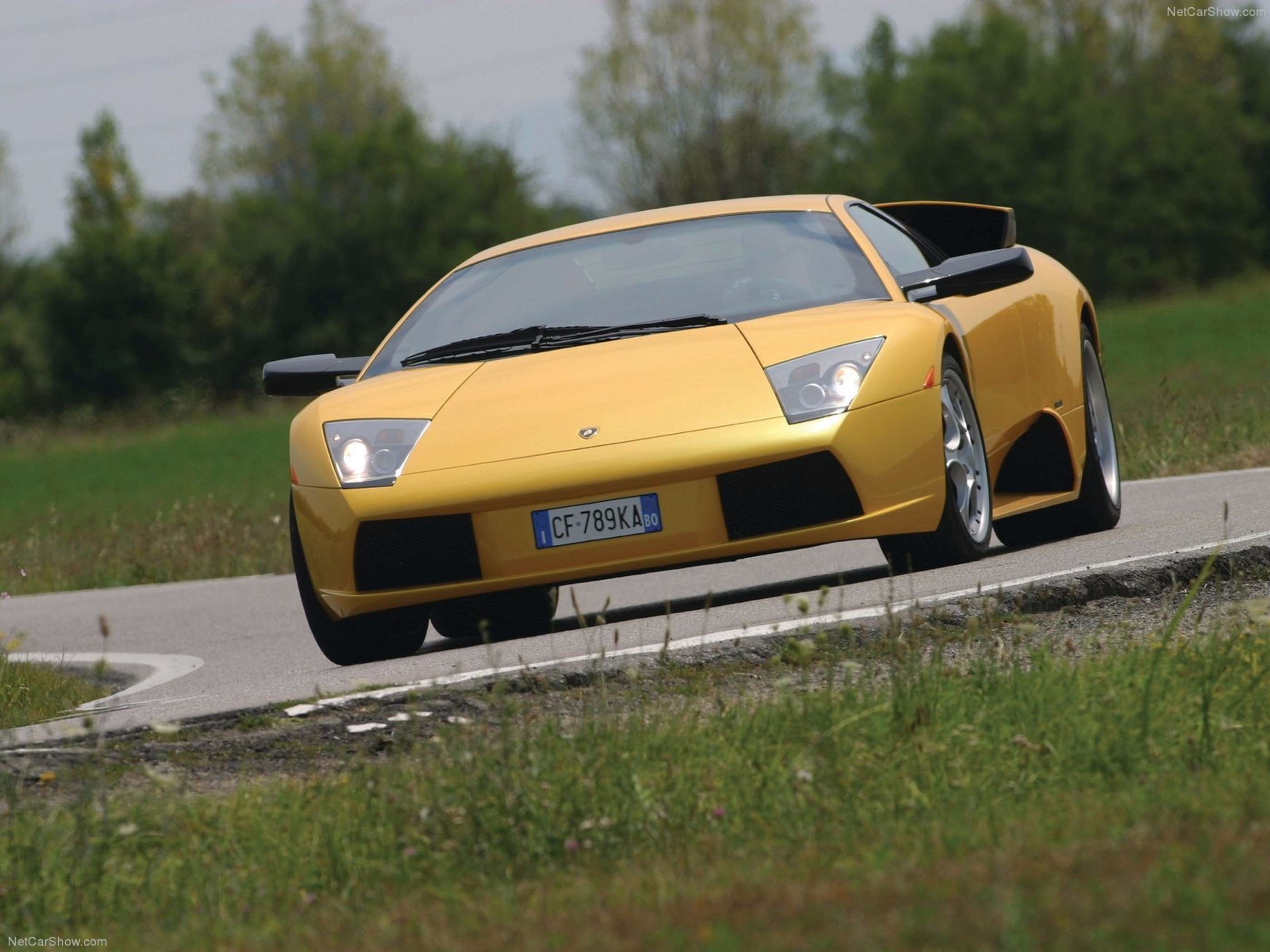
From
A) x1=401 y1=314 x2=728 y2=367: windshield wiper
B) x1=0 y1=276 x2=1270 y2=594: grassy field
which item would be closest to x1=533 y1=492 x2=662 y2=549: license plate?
x1=401 y1=314 x2=728 y2=367: windshield wiper

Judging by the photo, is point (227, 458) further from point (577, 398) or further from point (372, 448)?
point (577, 398)

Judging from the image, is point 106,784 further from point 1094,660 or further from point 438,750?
point 1094,660

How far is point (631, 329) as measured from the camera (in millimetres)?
6469

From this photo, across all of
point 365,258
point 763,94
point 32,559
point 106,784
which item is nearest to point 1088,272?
point 763,94

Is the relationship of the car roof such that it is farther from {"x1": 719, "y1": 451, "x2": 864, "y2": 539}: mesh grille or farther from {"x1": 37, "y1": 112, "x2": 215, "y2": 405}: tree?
{"x1": 37, "y1": 112, "x2": 215, "y2": 405}: tree

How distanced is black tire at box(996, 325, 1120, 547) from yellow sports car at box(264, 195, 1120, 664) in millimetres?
220

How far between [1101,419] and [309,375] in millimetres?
3338

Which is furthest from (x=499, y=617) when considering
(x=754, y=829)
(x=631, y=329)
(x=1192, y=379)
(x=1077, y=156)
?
(x=1077, y=156)

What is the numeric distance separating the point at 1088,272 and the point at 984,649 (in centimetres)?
5746

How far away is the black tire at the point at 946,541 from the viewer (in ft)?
19.8

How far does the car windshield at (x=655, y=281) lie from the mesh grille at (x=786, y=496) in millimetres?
899

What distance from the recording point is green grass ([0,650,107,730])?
6309 millimetres

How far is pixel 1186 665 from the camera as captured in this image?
4.32m

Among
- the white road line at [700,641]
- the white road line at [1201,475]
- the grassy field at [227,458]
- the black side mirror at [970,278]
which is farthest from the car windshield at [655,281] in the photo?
the white road line at [1201,475]
